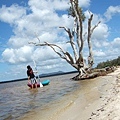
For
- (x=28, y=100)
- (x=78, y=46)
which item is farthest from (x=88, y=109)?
(x=78, y=46)

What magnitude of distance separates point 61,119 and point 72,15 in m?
31.7

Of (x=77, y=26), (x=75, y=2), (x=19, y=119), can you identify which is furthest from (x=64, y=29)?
(x=19, y=119)

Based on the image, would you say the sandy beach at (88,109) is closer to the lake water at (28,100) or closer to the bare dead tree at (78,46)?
the lake water at (28,100)

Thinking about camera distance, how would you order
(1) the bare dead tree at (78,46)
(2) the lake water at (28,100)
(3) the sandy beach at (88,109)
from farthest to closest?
(1) the bare dead tree at (78,46) < (2) the lake water at (28,100) < (3) the sandy beach at (88,109)

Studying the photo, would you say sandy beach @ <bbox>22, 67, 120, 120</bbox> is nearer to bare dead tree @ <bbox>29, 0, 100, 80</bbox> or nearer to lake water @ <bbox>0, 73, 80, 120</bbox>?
lake water @ <bbox>0, 73, 80, 120</bbox>

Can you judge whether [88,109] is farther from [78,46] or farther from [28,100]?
[78,46]

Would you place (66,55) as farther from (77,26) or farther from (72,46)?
(77,26)

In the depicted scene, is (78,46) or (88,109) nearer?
(88,109)

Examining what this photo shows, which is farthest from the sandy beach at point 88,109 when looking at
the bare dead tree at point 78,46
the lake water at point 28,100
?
the bare dead tree at point 78,46

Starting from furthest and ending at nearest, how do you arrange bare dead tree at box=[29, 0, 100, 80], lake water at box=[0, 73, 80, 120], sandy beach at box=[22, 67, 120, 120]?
bare dead tree at box=[29, 0, 100, 80] → lake water at box=[0, 73, 80, 120] → sandy beach at box=[22, 67, 120, 120]

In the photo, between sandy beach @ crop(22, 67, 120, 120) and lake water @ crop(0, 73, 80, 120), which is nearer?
sandy beach @ crop(22, 67, 120, 120)

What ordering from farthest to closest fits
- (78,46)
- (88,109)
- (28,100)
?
1. (78,46)
2. (28,100)
3. (88,109)

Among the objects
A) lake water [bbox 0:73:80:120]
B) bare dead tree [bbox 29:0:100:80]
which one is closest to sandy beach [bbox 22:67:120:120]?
lake water [bbox 0:73:80:120]

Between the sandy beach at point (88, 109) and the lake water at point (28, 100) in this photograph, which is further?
the lake water at point (28, 100)
